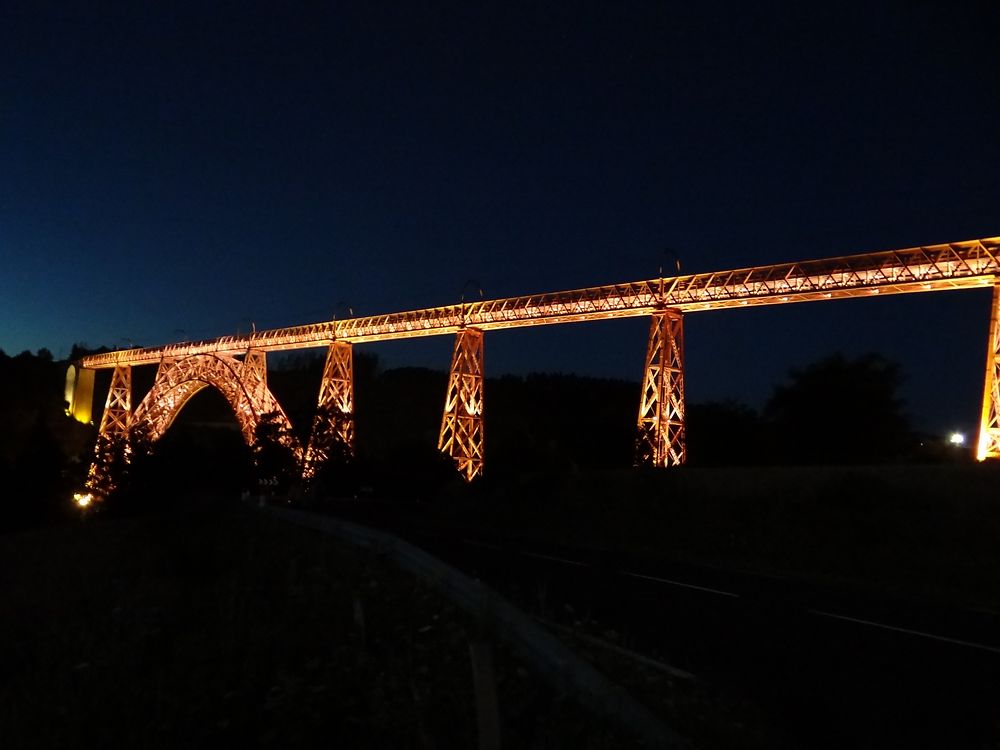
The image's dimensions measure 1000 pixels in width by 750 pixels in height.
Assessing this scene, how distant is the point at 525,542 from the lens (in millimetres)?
19344

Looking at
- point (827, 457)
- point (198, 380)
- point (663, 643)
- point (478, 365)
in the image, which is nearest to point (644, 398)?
point (827, 457)

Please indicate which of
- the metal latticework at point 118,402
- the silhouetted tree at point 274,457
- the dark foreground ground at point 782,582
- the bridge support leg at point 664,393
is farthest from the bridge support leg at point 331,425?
the metal latticework at point 118,402

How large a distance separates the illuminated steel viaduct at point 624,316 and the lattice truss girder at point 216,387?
0.12 metres

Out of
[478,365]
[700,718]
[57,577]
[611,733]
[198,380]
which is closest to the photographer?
[611,733]

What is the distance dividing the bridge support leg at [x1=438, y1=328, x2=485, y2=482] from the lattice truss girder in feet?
26.0

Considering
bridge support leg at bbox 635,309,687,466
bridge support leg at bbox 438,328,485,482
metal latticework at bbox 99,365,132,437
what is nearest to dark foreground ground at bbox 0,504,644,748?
bridge support leg at bbox 635,309,687,466

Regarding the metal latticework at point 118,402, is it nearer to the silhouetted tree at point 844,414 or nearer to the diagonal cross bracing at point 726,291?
the diagonal cross bracing at point 726,291

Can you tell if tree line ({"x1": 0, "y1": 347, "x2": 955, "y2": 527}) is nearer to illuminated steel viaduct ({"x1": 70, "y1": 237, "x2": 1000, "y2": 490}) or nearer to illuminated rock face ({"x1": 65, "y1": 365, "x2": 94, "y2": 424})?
illuminated steel viaduct ({"x1": 70, "y1": 237, "x2": 1000, "y2": 490})

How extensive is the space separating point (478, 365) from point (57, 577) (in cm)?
2705

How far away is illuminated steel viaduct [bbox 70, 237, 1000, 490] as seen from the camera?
2584cm

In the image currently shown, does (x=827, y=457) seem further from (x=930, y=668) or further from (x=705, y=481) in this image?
(x=930, y=668)

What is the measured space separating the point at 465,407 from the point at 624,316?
26.8ft

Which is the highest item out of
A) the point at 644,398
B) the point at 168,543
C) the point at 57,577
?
the point at 644,398

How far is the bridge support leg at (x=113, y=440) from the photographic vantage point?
42469 millimetres
